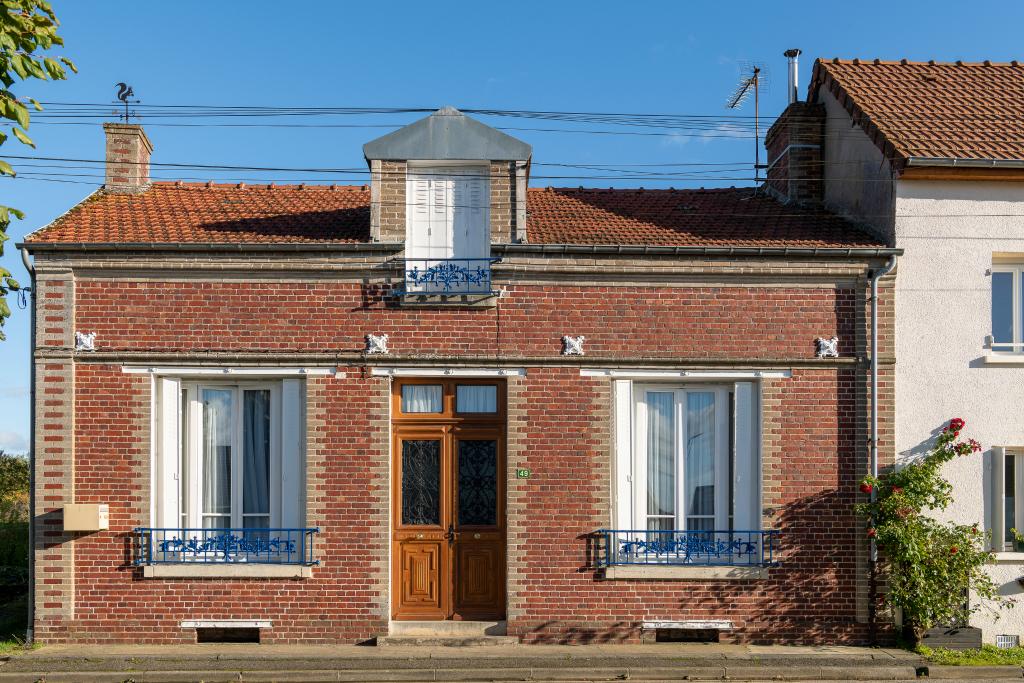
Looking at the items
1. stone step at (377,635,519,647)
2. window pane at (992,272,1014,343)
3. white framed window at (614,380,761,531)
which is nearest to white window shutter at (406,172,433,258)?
white framed window at (614,380,761,531)

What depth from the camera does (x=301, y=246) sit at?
40.3ft

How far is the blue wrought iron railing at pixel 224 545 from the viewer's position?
1217 centimetres

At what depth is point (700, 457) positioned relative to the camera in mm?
12742

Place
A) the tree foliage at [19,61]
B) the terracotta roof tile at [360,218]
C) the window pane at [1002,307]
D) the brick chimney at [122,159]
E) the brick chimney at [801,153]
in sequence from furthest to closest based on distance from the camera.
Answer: the brick chimney at [801,153]
the brick chimney at [122,159]
the window pane at [1002,307]
the terracotta roof tile at [360,218]
the tree foliage at [19,61]

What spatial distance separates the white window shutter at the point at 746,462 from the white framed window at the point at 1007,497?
3.03m

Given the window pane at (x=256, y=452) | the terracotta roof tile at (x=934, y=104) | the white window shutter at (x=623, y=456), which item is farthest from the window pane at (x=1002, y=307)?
the window pane at (x=256, y=452)

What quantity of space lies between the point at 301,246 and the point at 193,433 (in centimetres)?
278

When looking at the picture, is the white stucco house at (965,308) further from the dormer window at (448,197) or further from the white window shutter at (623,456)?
the dormer window at (448,197)

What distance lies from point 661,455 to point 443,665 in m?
3.78

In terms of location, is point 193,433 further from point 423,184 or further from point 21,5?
point 21,5

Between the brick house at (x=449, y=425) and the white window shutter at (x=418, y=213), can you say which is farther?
the white window shutter at (x=418, y=213)

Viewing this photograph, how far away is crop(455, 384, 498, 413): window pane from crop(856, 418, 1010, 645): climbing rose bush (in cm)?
469

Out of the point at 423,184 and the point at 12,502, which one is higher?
the point at 423,184

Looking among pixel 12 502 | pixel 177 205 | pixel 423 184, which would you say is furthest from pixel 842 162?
pixel 12 502
